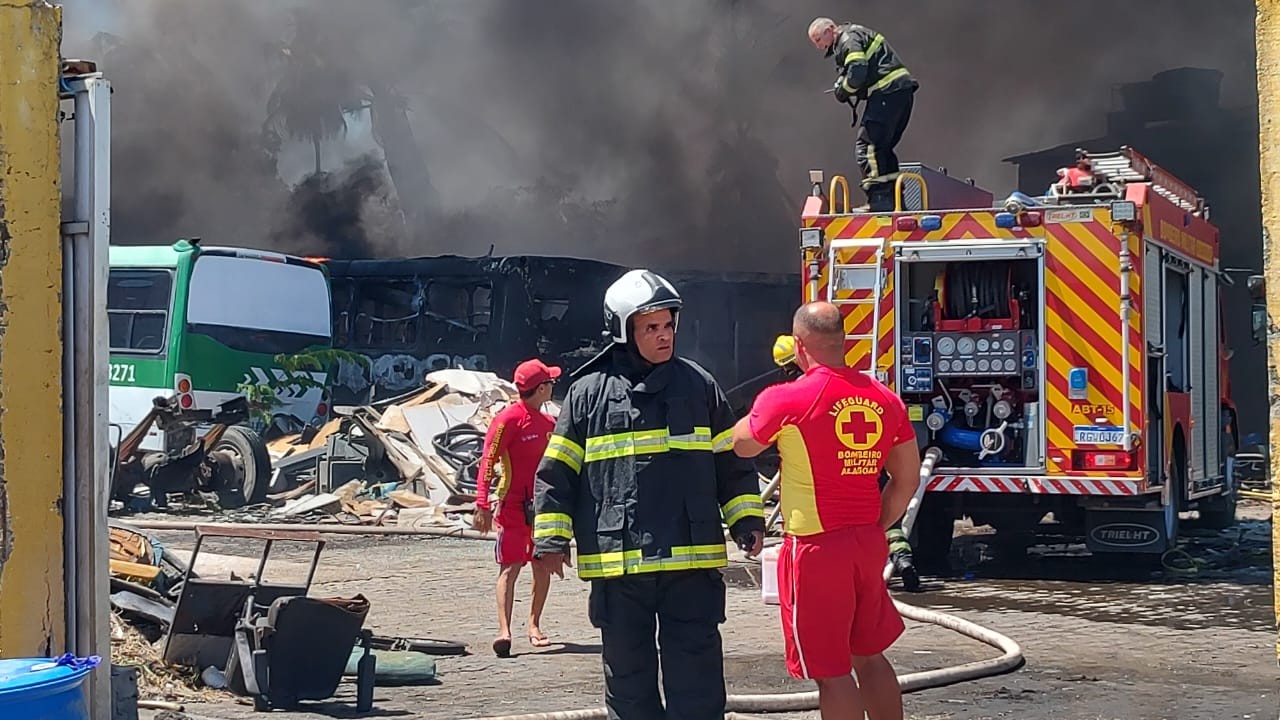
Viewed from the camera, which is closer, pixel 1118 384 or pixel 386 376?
pixel 1118 384

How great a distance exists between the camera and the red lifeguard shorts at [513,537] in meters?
6.80

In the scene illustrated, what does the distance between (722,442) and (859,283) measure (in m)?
5.26

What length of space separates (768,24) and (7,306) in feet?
78.3

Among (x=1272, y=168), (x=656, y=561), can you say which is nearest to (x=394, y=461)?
(x=656, y=561)

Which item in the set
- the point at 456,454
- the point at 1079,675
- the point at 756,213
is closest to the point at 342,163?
the point at 756,213

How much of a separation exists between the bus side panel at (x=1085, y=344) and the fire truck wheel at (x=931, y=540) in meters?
0.91

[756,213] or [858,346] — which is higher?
[756,213]

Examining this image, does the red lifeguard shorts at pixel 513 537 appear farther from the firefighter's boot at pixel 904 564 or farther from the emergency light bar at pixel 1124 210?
the emergency light bar at pixel 1124 210

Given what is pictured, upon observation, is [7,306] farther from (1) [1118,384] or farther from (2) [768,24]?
(2) [768,24]

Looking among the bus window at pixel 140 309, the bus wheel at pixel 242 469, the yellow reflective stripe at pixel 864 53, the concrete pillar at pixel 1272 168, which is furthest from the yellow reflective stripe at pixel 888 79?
the bus window at pixel 140 309

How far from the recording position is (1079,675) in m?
6.11

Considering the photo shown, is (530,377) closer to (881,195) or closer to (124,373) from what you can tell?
(881,195)

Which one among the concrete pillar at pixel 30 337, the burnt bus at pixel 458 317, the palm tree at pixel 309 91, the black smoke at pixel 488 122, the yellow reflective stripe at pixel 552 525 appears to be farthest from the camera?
the palm tree at pixel 309 91

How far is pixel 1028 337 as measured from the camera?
907 cm
